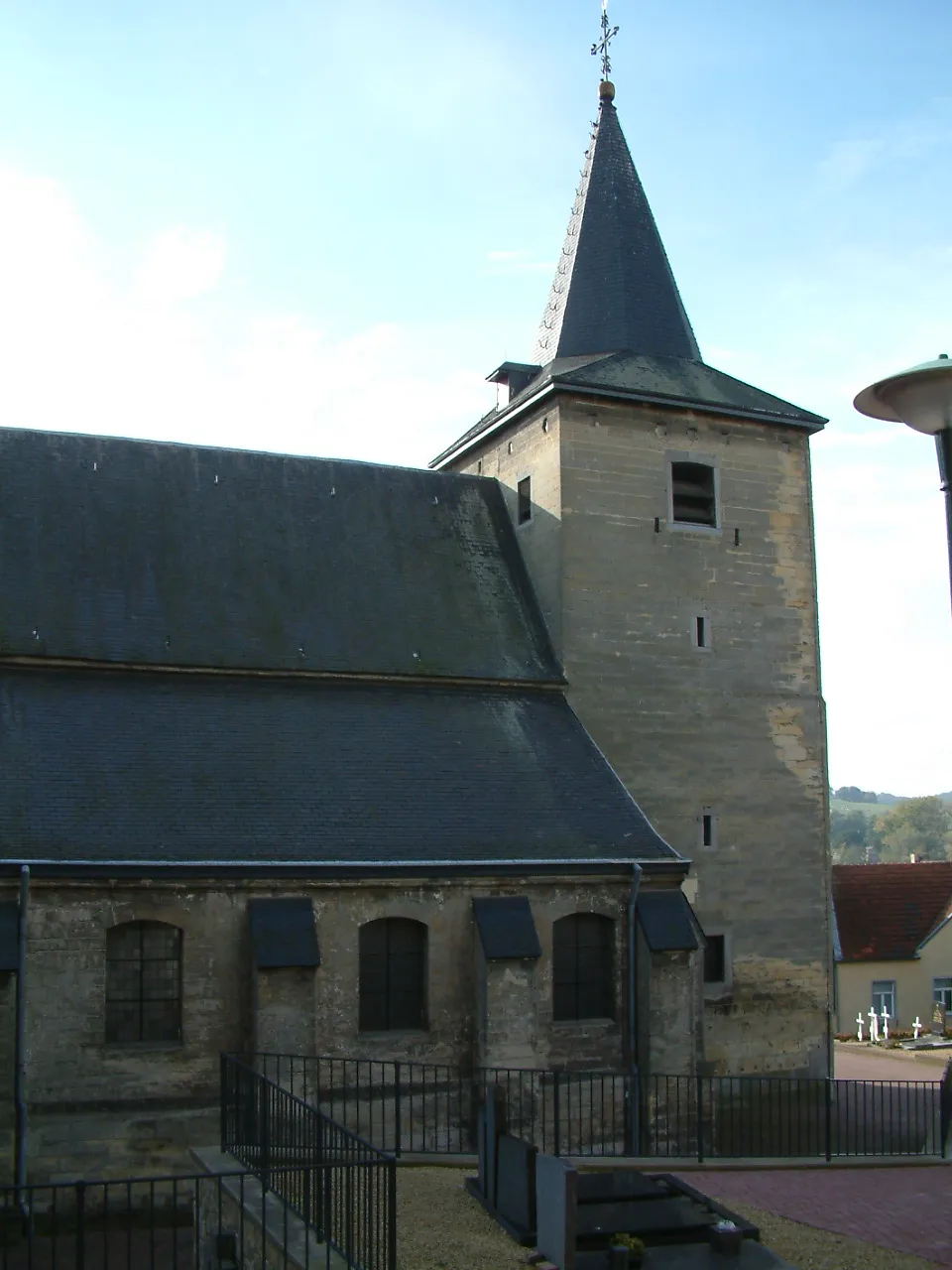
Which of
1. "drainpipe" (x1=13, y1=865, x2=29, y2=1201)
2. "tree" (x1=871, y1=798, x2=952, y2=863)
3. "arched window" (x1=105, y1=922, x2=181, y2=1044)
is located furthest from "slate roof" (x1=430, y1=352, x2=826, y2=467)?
"tree" (x1=871, y1=798, x2=952, y2=863)

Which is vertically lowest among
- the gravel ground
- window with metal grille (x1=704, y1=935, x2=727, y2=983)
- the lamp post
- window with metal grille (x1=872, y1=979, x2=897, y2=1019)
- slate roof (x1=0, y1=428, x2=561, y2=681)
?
window with metal grille (x1=872, y1=979, x2=897, y2=1019)

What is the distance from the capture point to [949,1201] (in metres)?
12.9

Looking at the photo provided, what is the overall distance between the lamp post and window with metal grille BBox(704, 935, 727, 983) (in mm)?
14237

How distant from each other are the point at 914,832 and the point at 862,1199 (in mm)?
152114

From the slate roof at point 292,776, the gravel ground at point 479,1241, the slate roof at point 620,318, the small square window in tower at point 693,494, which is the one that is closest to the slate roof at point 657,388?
the slate roof at point 620,318

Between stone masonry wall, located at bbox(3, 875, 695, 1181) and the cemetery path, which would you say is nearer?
stone masonry wall, located at bbox(3, 875, 695, 1181)

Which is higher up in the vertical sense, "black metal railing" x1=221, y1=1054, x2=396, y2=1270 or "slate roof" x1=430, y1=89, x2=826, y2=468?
"slate roof" x1=430, y1=89, x2=826, y2=468

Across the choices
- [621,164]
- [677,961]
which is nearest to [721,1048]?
[677,961]

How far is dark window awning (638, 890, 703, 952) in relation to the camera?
1755 cm

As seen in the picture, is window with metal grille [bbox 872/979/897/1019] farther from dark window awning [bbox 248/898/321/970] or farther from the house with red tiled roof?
dark window awning [bbox 248/898/321/970]

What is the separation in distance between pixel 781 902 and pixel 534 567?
7.43m

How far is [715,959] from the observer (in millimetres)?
21156

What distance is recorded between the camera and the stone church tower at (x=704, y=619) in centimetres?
2131

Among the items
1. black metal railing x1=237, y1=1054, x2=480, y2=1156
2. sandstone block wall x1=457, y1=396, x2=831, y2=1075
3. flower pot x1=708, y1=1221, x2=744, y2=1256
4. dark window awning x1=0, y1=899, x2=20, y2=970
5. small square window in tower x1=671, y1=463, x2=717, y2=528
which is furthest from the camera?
small square window in tower x1=671, y1=463, x2=717, y2=528
